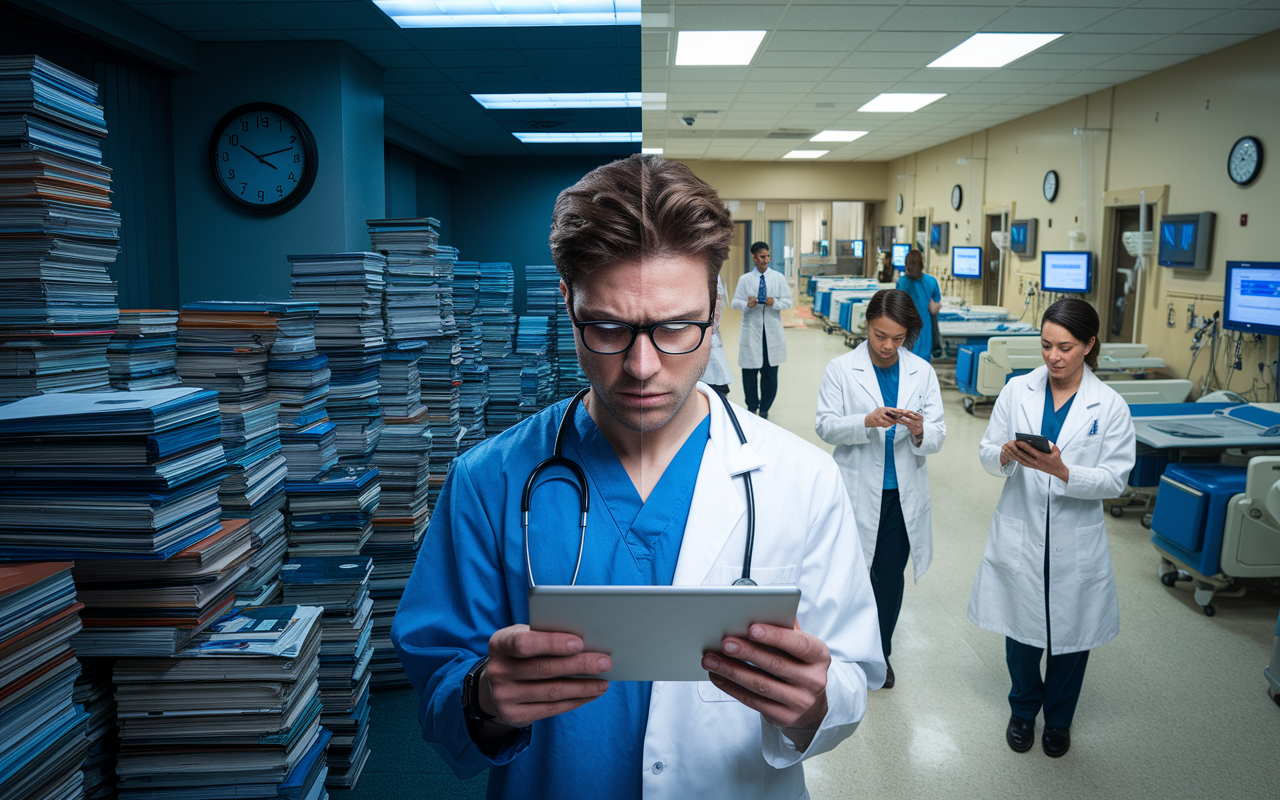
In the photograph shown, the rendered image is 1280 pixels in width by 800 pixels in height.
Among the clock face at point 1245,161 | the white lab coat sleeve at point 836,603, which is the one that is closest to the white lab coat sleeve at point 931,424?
the white lab coat sleeve at point 836,603

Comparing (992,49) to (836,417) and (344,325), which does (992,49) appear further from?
(344,325)

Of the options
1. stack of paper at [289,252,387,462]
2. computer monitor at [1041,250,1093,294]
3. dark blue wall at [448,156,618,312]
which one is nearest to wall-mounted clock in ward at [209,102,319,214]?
stack of paper at [289,252,387,462]

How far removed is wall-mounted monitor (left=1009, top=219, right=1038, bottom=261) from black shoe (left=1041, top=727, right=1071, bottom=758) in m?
8.29

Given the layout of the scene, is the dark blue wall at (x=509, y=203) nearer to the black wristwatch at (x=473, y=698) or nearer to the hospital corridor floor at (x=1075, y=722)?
the hospital corridor floor at (x=1075, y=722)

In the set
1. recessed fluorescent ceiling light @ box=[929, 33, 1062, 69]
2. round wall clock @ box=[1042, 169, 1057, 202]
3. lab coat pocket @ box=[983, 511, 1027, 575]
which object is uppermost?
recessed fluorescent ceiling light @ box=[929, 33, 1062, 69]

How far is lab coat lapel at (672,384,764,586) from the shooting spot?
3.42 feet

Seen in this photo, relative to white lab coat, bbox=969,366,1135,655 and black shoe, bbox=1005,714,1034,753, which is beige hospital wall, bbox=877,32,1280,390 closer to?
white lab coat, bbox=969,366,1135,655

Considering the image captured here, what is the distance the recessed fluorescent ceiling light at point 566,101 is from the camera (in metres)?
5.88

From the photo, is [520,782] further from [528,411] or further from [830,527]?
[528,411]

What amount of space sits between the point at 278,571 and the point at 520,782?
1.89m

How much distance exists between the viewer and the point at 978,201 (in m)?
11.5

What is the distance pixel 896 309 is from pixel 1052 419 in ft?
2.13

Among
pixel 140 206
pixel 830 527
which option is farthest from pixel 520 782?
pixel 140 206

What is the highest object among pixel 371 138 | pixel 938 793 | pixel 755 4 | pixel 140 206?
pixel 755 4
